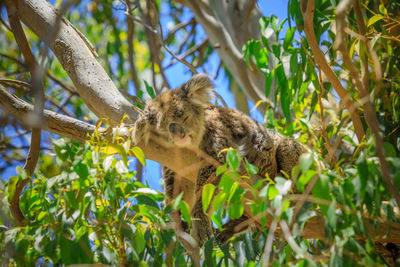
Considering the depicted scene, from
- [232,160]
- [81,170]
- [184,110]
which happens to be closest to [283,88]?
[184,110]

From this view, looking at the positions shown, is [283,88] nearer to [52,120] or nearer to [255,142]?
[255,142]

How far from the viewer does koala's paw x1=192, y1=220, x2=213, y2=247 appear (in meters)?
3.28

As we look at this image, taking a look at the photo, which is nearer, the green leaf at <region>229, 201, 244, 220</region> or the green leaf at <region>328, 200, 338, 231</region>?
the green leaf at <region>328, 200, 338, 231</region>

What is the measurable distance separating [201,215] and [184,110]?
931 mm

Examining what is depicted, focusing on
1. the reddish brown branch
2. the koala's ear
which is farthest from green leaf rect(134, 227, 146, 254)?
the koala's ear

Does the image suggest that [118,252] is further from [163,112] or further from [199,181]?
[163,112]

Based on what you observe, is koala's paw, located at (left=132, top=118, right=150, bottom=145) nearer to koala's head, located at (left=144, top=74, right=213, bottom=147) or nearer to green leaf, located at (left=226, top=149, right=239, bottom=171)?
koala's head, located at (left=144, top=74, right=213, bottom=147)

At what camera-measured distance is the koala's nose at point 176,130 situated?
10.5ft

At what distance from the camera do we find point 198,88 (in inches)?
138

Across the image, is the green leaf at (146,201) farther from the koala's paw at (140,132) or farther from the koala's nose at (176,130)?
the koala's nose at (176,130)

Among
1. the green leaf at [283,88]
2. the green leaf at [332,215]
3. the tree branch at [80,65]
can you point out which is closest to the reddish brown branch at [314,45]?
the green leaf at [283,88]

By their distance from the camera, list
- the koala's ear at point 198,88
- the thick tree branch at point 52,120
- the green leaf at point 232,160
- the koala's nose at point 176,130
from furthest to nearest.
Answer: the koala's ear at point 198,88, the koala's nose at point 176,130, the thick tree branch at point 52,120, the green leaf at point 232,160

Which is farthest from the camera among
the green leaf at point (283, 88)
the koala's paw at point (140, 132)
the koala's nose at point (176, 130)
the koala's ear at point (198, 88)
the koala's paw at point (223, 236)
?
the koala's ear at point (198, 88)

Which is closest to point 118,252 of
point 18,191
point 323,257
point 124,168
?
point 124,168
